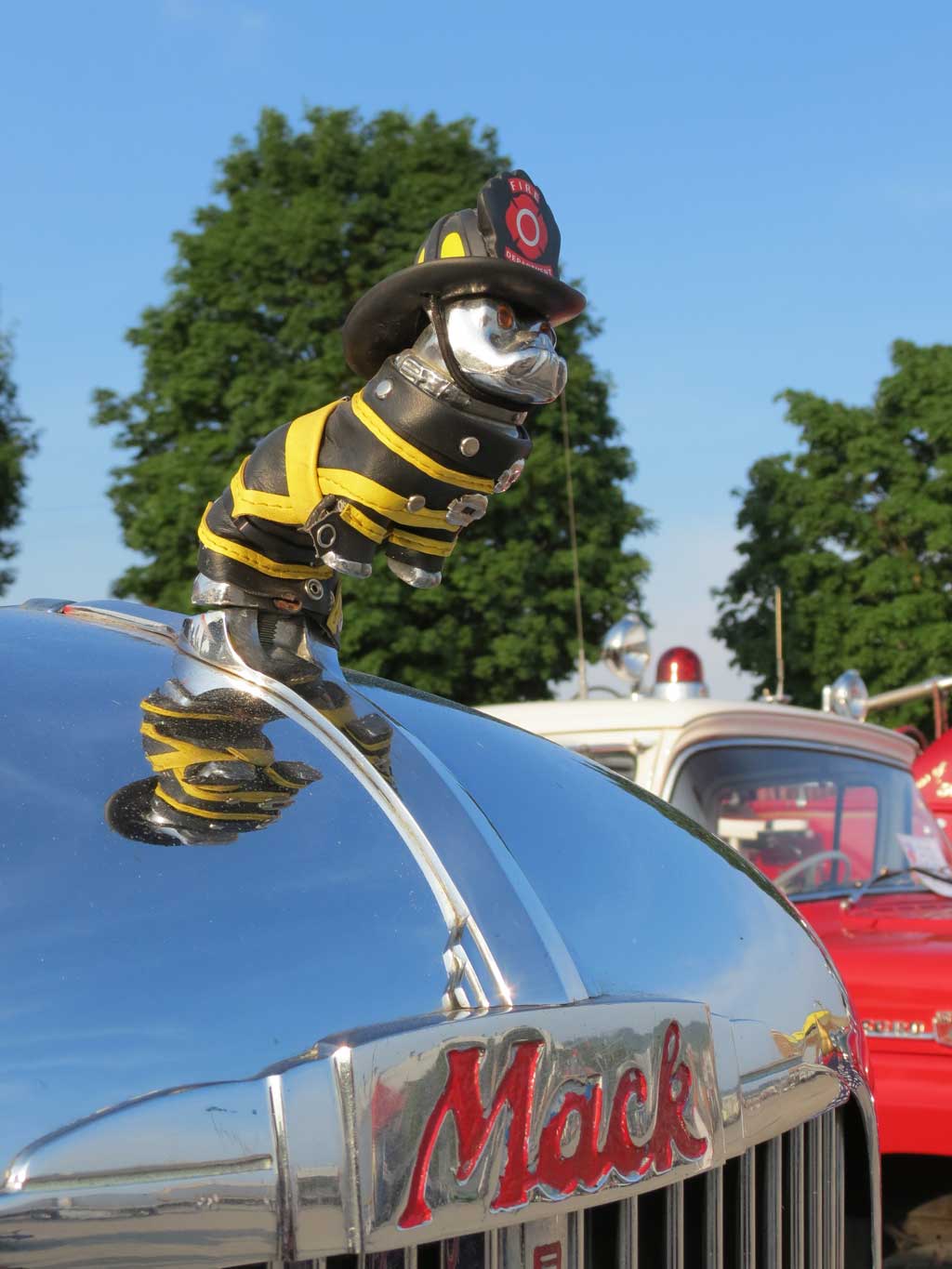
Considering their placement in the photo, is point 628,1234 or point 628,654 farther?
point 628,654

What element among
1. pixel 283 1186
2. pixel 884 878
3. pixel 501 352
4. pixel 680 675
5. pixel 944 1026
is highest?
pixel 680 675

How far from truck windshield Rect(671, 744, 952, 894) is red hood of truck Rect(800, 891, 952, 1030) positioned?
0.37 metres

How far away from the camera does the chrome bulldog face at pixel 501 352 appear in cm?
134

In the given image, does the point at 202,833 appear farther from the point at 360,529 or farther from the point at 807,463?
the point at 807,463

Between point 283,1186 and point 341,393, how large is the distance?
26.7 m

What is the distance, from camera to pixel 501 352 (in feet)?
4.40

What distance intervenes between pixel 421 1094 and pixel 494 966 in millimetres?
181

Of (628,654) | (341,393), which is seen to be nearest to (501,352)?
(628,654)

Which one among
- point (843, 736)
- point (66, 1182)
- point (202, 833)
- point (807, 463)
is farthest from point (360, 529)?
point (807, 463)

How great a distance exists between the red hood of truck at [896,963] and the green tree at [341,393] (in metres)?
19.8

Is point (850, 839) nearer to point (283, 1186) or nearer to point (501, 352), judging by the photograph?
point (501, 352)

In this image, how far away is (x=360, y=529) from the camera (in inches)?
55.2

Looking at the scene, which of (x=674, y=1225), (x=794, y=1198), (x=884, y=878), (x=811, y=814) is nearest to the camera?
(x=674, y=1225)

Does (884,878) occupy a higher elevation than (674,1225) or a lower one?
higher
